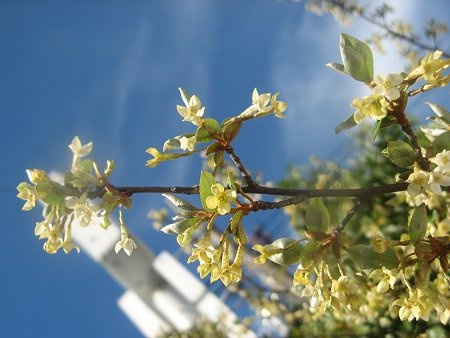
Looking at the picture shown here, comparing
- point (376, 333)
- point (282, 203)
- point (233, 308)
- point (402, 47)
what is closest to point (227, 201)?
point (282, 203)

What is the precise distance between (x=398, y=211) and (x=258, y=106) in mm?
2689

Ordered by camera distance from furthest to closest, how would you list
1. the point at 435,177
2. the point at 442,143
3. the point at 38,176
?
the point at 38,176, the point at 442,143, the point at 435,177

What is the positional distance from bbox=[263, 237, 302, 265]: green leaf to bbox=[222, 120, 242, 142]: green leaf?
281 mm

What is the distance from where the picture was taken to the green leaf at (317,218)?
4.41 feet

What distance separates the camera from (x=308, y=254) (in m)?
1.24

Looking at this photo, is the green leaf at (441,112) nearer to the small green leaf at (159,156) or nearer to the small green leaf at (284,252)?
the small green leaf at (284,252)

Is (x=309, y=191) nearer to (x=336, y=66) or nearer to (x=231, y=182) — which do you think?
(x=231, y=182)

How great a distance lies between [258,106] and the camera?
4.21 ft

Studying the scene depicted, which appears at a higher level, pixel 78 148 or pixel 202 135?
pixel 78 148

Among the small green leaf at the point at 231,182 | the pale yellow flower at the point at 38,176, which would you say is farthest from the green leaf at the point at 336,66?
the pale yellow flower at the point at 38,176

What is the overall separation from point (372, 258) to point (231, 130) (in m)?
0.44

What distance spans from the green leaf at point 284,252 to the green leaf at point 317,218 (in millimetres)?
106

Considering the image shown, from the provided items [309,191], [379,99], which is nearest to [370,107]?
[379,99]

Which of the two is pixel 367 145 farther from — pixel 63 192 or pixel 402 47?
pixel 63 192
